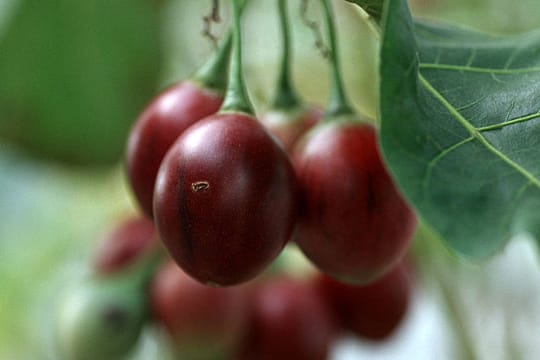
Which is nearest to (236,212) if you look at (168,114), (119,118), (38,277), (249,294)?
(168,114)

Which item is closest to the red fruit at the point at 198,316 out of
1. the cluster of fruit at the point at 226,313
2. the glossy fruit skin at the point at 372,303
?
the cluster of fruit at the point at 226,313

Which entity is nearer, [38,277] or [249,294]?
[249,294]

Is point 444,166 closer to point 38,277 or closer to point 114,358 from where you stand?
point 114,358

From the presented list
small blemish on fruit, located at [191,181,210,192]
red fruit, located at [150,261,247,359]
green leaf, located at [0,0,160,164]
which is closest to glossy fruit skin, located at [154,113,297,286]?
small blemish on fruit, located at [191,181,210,192]

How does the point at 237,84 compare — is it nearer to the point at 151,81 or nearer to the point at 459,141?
the point at 459,141

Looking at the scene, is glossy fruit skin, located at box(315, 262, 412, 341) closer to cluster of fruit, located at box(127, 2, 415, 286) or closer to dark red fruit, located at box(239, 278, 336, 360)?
dark red fruit, located at box(239, 278, 336, 360)

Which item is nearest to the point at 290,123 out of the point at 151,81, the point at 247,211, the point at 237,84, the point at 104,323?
the point at 237,84
